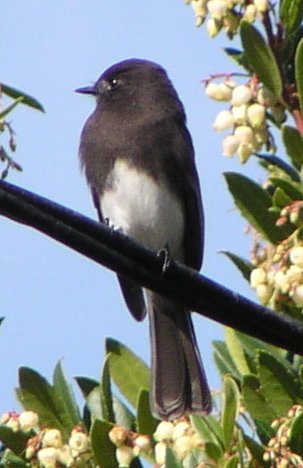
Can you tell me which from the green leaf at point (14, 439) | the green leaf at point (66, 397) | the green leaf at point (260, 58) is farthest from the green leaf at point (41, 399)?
the green leaf at point (260, 58)

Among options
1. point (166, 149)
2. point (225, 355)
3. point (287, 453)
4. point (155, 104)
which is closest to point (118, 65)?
point (155, 104)

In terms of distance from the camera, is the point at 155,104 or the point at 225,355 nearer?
the point at 225,355

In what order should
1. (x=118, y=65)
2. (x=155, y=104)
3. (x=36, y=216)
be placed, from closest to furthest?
(x=36, y=216), (x=155, y=104), (x=118, y=65)

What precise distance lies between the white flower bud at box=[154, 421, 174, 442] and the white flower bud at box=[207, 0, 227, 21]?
3.49 ft

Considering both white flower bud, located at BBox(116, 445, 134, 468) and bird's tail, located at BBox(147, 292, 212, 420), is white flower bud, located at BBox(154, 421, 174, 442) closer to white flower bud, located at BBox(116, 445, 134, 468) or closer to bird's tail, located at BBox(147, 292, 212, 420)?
white flower bud, located at BBox(116, 445, 134, 468)

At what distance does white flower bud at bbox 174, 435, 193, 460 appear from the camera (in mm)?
2881

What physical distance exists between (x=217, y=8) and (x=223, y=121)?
0.29 meters

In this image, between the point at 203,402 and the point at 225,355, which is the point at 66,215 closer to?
the point at 225,355

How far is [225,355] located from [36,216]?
47.2 inches

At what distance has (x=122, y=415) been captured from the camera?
3.28m

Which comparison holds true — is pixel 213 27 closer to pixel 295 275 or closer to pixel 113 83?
pixel 295 275

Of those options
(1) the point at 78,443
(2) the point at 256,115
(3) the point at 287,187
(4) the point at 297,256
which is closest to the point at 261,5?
(2) the point at 256,115

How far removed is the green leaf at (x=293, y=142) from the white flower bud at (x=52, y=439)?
38.0 inches

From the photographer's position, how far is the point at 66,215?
2.26 m
